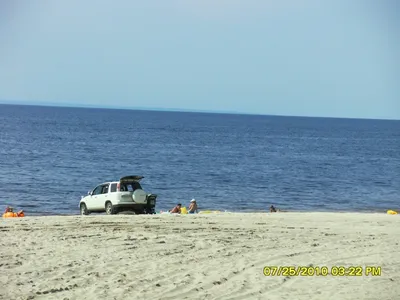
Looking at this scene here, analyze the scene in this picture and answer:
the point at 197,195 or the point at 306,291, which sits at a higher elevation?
the point at 306,291

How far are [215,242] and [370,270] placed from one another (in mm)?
4794

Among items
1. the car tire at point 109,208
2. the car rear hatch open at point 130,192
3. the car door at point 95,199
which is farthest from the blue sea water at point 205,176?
the car rear hatch open at point 130,192

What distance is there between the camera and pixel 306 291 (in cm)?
1177

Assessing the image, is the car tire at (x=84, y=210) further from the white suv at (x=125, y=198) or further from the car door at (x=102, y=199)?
the white suv at (x=125, y=198)

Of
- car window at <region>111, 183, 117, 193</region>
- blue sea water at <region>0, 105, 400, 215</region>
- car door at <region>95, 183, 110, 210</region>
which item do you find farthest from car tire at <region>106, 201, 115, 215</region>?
blue sea water at <region>0, 105, 400, 215</region>

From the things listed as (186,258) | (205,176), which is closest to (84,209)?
(186,258)

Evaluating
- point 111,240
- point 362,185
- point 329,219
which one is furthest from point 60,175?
point 111,240

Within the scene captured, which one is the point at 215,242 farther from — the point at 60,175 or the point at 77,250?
the point at 60,175

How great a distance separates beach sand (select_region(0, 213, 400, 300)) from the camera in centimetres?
1162

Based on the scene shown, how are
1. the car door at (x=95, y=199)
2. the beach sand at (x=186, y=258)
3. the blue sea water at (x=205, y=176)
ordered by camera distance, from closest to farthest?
1. the beach sand at (x=186, y=258)
2. the car door at (x=95, y=199)
3. the blue sea water at (x=205, y=176)

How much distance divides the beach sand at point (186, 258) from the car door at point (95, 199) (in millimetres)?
5519

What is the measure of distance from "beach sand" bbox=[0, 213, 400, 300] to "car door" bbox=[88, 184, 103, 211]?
18.1 feet

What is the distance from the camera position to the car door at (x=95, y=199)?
28219 mm

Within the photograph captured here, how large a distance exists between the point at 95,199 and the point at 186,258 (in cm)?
1444
